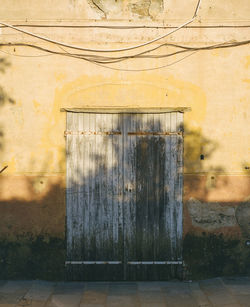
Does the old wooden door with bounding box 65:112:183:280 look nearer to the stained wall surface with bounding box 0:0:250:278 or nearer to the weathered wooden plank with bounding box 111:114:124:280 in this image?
the weathered wooden plank with bounding box 111:114:124:280

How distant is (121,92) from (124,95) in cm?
7

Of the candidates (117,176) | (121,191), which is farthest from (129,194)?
(117,176)

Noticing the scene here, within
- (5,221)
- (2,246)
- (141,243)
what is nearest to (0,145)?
(5,221)

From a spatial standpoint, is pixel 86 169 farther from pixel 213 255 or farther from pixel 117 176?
pixel 213 255

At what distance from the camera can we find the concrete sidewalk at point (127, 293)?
4684 mm

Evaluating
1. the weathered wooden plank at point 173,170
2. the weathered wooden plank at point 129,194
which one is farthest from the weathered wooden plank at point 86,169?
the weathered wooden plank at point 173,170

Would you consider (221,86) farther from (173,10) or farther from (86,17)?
(86,17)

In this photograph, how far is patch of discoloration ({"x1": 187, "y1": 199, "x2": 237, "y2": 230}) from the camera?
5426mm

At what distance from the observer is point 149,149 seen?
17.7 ft

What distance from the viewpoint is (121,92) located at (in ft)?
17.6

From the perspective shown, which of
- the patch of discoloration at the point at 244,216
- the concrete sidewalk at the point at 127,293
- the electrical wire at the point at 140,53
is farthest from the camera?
the patch of discoloration at the point at 244,216

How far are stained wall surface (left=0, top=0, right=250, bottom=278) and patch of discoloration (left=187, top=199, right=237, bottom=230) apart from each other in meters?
0.02

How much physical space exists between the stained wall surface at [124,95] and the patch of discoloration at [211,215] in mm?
16

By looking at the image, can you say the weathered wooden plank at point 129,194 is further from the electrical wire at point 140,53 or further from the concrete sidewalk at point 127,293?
the electrical wire at point 140,53
